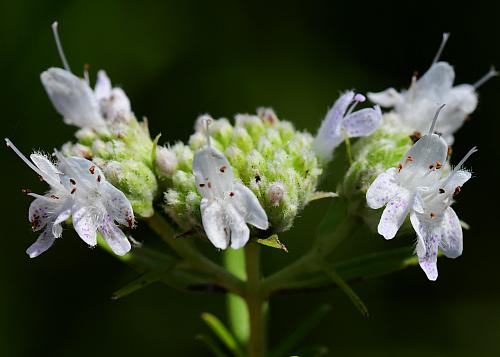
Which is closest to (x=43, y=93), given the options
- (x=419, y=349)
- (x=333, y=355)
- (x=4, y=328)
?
(x=4, y=328)

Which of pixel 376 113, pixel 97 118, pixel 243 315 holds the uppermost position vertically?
pixel 97 118

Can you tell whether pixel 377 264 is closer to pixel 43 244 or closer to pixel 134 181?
pixel 134 181

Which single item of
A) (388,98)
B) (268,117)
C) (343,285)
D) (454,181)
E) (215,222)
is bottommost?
(343,285)

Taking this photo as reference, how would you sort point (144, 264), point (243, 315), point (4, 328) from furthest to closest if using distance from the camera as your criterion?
point (4, 328)
point (243, 315)
point (144, 264)

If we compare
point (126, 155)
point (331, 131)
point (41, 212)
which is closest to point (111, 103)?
point (126, 155)

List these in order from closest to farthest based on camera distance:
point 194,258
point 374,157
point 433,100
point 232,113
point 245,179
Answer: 1. point 245,179
2. point 374,157
3. point 194,258
4. point 433,100
5. point 232,113

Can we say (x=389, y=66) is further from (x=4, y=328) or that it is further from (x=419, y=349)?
(x=4, y=328)
